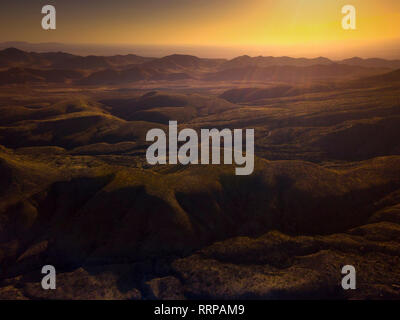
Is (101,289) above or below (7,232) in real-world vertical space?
below

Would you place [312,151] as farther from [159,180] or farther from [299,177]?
[159,180]

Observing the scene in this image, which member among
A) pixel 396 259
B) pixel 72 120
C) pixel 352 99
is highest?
pixel 352 99

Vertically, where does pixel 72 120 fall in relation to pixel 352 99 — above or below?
below

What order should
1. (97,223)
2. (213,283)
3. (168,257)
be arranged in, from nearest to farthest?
(213,283), (168,257), (97,223)

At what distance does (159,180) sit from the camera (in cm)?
6562

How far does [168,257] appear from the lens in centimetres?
5206

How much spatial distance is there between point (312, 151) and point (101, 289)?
9256cm

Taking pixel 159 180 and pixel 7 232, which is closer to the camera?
pixel 7 232

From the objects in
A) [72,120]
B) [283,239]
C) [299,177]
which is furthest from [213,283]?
[72,120]

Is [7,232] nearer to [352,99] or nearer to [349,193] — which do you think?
[349,193]

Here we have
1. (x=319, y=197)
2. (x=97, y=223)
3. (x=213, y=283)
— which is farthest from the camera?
(x=319, y=197)

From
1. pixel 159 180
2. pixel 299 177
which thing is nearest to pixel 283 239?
pixel 299 177

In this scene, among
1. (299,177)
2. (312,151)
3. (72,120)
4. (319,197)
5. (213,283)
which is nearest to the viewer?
(213,283)

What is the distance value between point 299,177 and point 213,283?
34.3 metres
